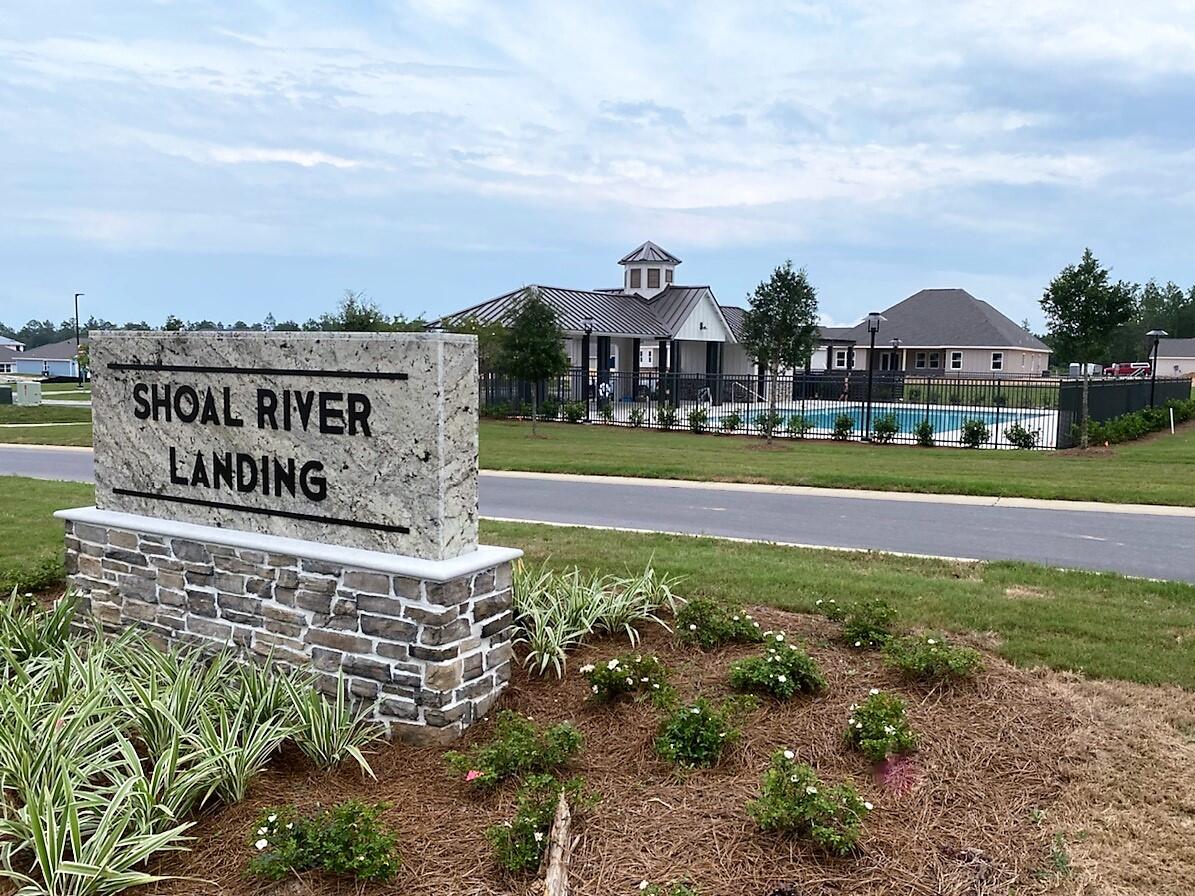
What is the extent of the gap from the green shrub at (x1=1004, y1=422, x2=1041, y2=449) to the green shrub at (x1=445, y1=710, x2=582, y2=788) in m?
20.8

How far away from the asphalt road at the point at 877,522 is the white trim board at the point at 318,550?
580cm

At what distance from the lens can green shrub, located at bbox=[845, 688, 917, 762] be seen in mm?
4758

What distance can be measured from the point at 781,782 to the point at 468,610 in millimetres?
1865

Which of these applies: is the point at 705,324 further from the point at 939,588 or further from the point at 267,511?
the point at 267,511

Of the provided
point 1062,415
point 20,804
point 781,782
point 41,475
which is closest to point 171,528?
point 20,804

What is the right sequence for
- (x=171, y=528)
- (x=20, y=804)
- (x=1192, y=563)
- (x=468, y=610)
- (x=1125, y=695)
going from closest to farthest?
(x=20, y=804) → (x=468, y=610) → (x=1125, y=695) → (x=171, y=528) → (x=1192, y=563)

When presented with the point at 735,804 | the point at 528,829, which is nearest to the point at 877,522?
the point at 735,804

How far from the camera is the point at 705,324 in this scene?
42.0 m

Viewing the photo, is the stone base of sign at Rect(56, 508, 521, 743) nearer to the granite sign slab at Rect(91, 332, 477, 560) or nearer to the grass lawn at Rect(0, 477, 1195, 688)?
the granite sign slab at Rect(91, 332, 477, 560)

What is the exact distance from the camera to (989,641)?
6.60 metres

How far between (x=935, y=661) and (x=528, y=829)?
291 cm

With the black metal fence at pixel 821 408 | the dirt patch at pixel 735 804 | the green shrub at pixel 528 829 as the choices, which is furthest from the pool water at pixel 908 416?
the green shrub at pixel 528 829

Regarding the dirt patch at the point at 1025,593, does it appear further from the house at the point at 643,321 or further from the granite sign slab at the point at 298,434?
the house at the point at 643,321

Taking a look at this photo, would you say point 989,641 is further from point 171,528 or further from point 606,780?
point 171,528
